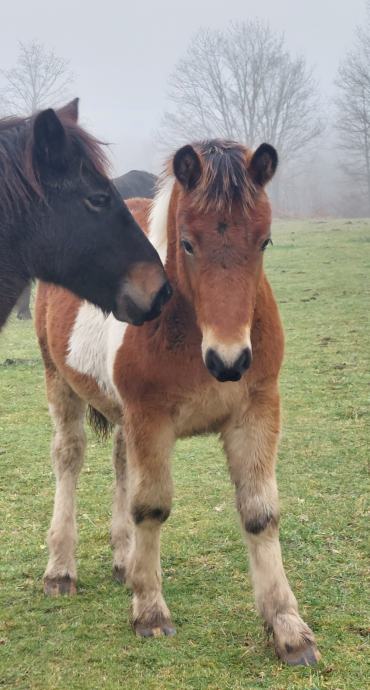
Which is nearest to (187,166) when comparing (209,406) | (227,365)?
(227,365)

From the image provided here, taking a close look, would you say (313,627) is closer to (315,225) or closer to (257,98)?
(315,225)

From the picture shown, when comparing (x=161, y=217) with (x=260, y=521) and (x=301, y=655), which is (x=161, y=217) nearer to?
(x=260, y=521)

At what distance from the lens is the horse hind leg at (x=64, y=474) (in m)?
3.70

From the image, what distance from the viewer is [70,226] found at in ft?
10.0

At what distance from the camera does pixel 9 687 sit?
2.77 meters

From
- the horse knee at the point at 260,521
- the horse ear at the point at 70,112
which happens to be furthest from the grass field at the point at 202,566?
the horse ear at the point at 70,112

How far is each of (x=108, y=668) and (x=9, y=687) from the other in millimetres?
414

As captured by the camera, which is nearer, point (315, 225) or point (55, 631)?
point (55, 631)

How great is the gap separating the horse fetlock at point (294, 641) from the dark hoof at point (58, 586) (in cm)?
128

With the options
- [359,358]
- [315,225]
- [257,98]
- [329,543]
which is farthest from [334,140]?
[329,543]

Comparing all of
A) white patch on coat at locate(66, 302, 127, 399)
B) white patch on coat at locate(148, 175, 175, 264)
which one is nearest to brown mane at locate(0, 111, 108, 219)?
white patch on coat at locate(148, 175, 175, 264)

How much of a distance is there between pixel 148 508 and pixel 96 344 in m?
0.96

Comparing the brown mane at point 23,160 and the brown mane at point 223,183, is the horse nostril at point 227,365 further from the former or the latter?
the brown mane at point 23,160

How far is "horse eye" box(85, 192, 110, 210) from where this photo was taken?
Answer: 9.98 ft
